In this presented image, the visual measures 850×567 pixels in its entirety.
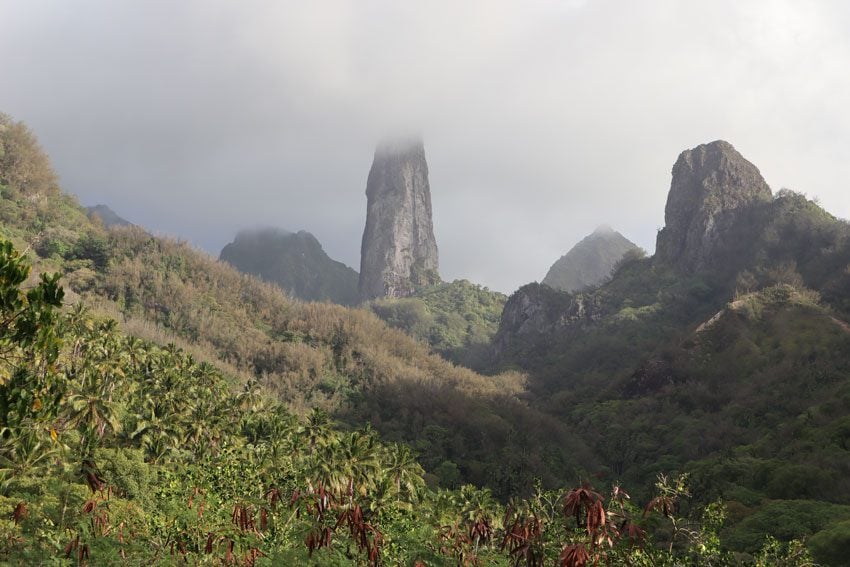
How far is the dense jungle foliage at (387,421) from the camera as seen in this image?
17859 mm

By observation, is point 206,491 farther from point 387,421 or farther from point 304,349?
point 304,349

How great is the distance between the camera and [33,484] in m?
41.5

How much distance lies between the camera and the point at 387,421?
417 feet

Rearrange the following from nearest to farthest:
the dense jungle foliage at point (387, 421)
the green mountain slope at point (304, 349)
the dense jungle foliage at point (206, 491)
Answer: the dense jungle foliage at point (206, 491), the dense jungle foliage at point (387, 421), the green mountain slope at point (304, 349)

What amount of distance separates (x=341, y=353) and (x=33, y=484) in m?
125

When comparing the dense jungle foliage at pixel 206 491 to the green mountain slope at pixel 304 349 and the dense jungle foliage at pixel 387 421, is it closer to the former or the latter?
the dense jungle foliage at pixel 387 421

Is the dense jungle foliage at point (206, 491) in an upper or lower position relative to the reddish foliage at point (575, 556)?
lower

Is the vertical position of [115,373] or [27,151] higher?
[27,151]

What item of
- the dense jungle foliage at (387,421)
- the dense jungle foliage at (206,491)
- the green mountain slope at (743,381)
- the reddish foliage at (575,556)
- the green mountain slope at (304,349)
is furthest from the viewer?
the green mountain slope at (304,349)

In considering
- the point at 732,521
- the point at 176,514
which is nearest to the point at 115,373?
the point at 176,514

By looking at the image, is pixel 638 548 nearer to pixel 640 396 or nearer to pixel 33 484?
pixel 33 484

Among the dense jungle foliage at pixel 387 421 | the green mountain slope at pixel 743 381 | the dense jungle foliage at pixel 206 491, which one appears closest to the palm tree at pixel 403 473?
the dense jungle foliage at pixel 206 491

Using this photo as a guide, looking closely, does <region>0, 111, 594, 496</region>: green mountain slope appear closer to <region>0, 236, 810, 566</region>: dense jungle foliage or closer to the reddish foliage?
<region>0, 236, 810, 566</region>: dense jungle foliage

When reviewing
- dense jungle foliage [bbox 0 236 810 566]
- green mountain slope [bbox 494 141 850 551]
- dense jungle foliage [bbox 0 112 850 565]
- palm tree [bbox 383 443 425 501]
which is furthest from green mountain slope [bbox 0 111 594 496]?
dense jungle foliage [bbox 0 236 810 566]
